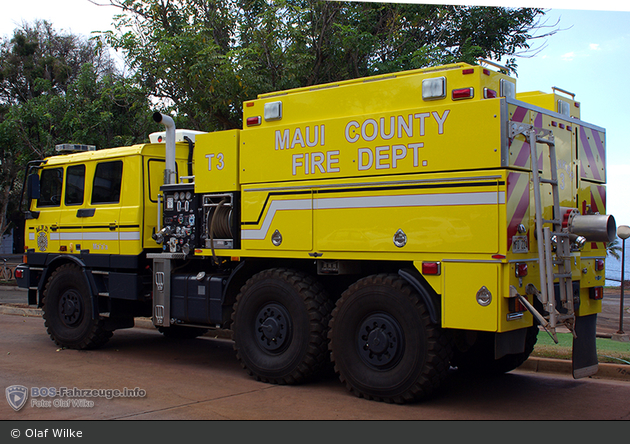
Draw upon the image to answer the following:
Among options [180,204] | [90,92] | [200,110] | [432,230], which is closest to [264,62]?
[200,110]

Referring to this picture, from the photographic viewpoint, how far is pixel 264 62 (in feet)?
42.7

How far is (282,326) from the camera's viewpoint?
6.70m

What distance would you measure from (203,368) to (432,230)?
385cm

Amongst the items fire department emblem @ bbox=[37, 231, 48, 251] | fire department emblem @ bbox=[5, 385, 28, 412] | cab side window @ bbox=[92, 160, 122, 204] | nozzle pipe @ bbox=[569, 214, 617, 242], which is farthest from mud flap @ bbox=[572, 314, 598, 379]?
fire department emblem @ bbox=[37, 231, 48, 251]

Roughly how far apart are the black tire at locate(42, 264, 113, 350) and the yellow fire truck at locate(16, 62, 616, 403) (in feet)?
1.16

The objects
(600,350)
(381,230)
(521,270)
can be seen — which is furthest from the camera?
(600,350)

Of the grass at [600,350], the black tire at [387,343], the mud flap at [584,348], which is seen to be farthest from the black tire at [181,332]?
the mud flap at [584,348]

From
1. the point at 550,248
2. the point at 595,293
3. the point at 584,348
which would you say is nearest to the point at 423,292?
the point at 550,248

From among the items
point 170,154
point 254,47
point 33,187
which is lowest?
point 33,187

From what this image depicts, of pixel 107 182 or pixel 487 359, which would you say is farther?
pixel 107 182

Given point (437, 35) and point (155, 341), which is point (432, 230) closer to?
point (155, 341)

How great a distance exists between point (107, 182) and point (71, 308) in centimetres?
200

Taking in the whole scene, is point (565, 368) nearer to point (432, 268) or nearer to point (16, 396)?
point (432, 268)

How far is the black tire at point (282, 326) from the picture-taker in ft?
21.2
